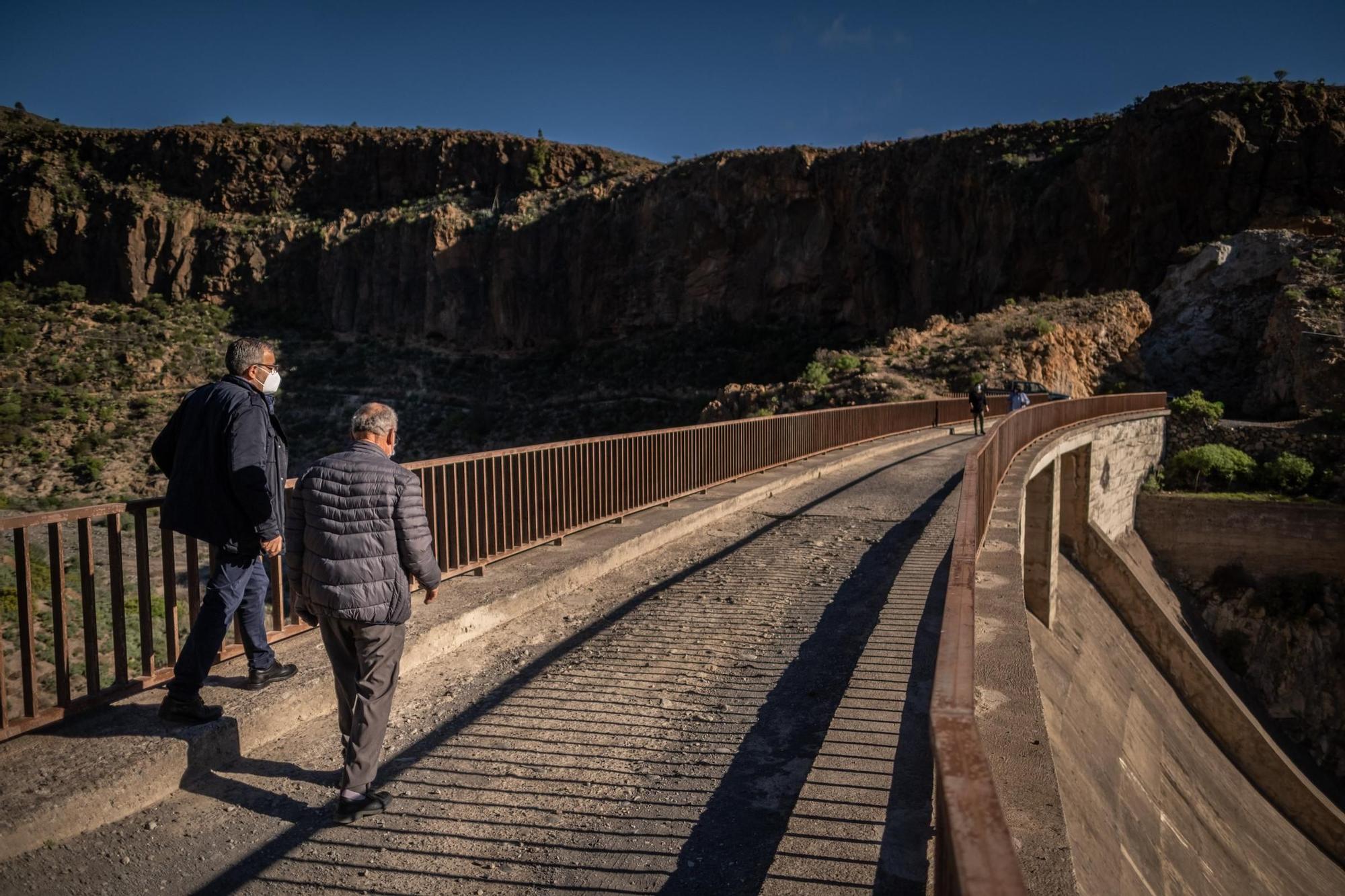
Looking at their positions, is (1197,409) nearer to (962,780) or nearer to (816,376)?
(816,376)

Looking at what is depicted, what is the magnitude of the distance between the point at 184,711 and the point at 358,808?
1.03 m

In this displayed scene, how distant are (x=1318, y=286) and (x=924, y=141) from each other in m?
30.6

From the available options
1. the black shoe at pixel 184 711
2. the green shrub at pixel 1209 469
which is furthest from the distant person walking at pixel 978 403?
the black shoe at pixel 184 711

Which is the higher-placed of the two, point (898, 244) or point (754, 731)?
point (898, 244)

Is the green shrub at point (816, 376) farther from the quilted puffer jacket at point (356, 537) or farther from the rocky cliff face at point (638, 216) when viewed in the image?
the rocky cliff face at point (638, 216)

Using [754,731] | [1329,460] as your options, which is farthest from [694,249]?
[754,731]

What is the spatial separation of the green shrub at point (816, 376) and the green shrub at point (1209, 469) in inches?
430

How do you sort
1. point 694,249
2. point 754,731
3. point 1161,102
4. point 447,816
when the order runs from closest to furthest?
point 447,816, point 754,731, point 1161,102, point 694,249

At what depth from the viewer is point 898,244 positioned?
5712 centimetres

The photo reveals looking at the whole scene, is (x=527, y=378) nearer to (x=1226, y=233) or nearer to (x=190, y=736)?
(x=1226, y=233)

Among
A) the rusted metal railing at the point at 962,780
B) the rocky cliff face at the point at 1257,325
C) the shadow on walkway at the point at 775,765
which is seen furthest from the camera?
the rocky cliff face at the point at 1257,325

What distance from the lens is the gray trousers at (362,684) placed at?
346cm

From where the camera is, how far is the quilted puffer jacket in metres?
3.43

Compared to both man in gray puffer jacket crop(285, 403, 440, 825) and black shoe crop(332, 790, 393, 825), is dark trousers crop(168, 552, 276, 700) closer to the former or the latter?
man in gray puffer jacket crop(285, 403, 440, 825)
